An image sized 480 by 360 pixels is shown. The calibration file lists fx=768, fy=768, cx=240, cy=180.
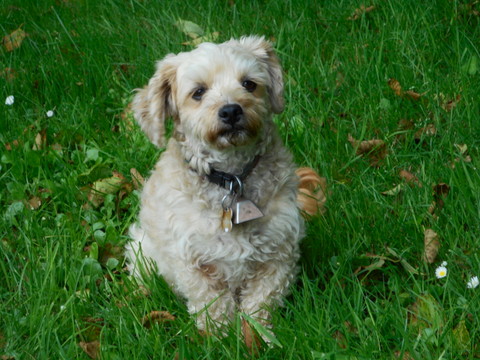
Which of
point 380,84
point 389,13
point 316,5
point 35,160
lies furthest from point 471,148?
point 35,160

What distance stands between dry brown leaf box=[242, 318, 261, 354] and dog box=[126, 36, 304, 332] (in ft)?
0.45

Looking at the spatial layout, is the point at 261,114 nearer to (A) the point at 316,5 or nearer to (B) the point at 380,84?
(B) the point at 380,84

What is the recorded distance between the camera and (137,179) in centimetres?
480

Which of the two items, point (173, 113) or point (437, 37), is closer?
point (173, 113)

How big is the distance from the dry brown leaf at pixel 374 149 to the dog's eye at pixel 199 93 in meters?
1.38

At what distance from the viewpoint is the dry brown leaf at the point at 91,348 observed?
352 cm

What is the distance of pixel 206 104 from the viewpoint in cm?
356

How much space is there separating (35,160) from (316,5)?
2537mm

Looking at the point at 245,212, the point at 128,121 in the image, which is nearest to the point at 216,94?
the point at 245,212

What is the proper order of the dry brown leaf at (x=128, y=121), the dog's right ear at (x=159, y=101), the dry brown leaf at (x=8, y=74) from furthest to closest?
the dry brown leaf at (x=8, y=74) < the dry brown leaf at (x=128, y=121) < the dog's right ear at (x=159, y=101)

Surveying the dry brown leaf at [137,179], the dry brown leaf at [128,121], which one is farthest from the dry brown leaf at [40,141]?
the dry brown leaf at [137,179]

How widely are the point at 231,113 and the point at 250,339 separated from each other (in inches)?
40.2

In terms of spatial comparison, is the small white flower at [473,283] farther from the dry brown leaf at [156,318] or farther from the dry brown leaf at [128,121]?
the dry brown leaf at [128,121]

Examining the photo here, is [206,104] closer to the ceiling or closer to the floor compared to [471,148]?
closer to the ceiling
